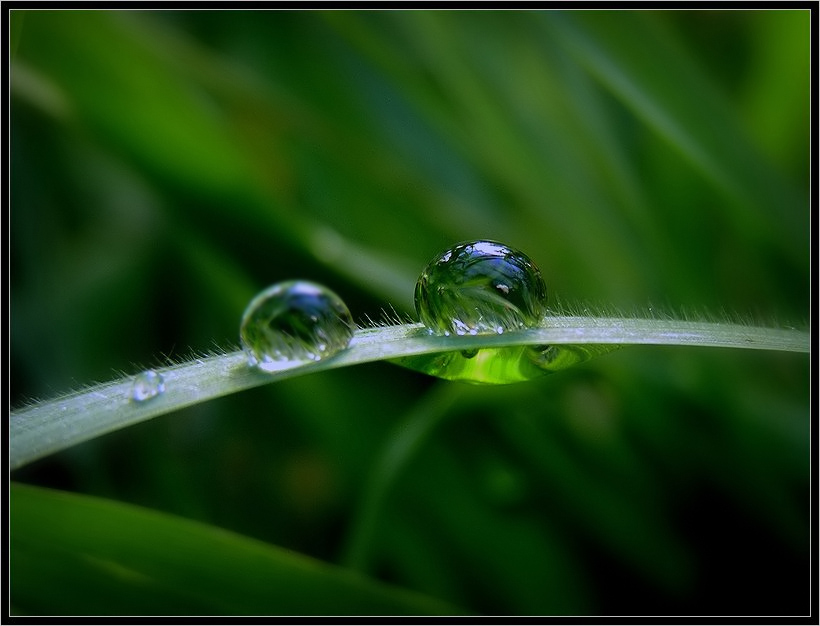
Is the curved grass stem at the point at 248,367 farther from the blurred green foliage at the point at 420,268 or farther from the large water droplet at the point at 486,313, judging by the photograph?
the blurred green foliage at the point at 420,268

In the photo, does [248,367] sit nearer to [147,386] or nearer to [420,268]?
[147,386]

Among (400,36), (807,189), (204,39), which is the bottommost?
(807,189)

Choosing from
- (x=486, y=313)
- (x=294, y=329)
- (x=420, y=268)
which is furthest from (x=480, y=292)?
(x=420, y=268)

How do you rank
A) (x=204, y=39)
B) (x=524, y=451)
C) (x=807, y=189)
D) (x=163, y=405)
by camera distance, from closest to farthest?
(x=163, y=405) → (x=524, y=451) → (x=807, y=189) → (x=204, y=39)

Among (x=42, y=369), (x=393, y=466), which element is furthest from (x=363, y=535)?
(x=42, y=369)

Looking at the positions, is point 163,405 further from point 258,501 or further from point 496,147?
point 496,147

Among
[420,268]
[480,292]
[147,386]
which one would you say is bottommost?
[147,386]

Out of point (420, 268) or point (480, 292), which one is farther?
point (420, 268)
